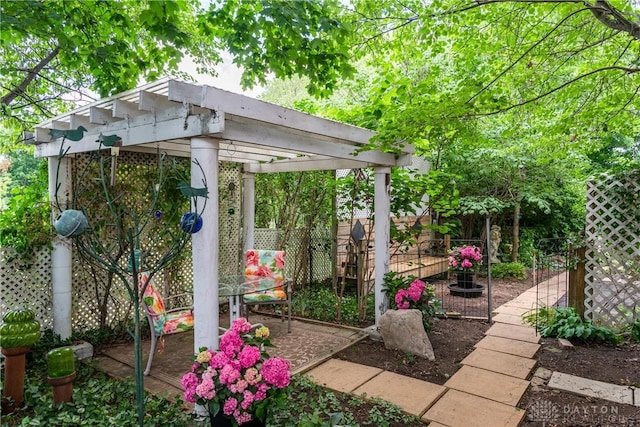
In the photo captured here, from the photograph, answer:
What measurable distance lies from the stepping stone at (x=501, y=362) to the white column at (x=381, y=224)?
3.43 feet

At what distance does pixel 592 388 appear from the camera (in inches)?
118

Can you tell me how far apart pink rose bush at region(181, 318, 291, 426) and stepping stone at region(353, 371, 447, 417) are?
1.04 meters

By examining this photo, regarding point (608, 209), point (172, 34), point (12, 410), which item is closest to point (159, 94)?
point (172, 34)

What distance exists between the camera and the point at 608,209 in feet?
13.9

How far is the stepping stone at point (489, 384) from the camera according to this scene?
2844 mm

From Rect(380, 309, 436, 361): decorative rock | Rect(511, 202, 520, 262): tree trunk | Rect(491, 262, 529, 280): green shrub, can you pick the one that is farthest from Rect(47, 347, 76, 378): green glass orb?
Rect(511, 202, 520, 262): tree trunk

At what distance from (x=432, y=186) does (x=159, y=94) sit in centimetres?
335

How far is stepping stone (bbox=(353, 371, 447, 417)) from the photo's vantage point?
2701mm

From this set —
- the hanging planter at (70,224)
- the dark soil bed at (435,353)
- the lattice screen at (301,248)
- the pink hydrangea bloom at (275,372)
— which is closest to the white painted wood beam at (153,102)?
the hanging planter at (70,224)

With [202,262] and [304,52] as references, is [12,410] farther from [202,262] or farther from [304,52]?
[304,52]

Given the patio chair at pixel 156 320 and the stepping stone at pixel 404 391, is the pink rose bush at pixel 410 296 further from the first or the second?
the patio chair at pixel 156 320

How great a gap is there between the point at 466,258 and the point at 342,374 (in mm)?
3069

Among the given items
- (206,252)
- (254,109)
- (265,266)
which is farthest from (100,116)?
(265,266)

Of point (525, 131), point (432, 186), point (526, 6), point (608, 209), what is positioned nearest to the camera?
Answer: point (526, 6)
